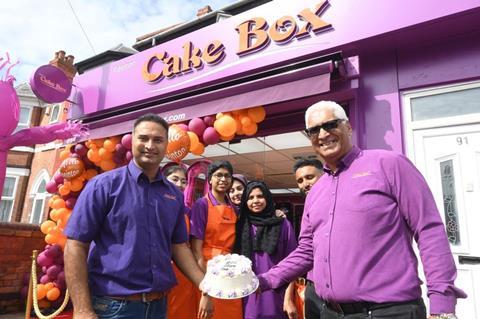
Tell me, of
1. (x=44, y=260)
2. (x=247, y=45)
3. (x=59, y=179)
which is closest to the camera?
(x=247, y=45)

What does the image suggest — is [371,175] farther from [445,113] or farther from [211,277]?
[445,113]

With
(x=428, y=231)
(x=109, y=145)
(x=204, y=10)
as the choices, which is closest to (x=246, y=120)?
(x=109, y=145)

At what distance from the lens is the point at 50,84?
252 inches

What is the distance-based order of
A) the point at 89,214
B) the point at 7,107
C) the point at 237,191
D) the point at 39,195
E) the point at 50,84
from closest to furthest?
the point at 89,214 < the point at 237,191 < the point at 7,107 < the point at 50,84 < the point at 39,195

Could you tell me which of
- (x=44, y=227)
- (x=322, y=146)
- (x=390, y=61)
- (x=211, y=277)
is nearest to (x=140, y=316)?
(x=211, y=277)

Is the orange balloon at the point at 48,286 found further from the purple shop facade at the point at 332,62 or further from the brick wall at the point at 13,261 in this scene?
the purple shop facade at the point at 332,62

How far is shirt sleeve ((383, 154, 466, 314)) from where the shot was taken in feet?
4.31

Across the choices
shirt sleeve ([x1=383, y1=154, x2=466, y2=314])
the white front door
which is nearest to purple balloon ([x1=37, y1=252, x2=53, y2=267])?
the white front door

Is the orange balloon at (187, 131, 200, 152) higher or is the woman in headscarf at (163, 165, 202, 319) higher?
the orange balloon at (187, 131, 200, 152)

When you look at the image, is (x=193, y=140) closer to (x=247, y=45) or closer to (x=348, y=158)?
(x=247, y=45)

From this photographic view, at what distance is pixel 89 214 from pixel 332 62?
3254mm

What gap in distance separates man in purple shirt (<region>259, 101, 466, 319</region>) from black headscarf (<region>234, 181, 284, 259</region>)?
1.34 meters

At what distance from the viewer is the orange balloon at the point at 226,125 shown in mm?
4488

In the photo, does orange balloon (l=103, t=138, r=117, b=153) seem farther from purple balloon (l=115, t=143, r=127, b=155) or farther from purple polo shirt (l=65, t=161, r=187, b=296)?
purple polo shirt (l=65, t=161, r=187, b=296)
